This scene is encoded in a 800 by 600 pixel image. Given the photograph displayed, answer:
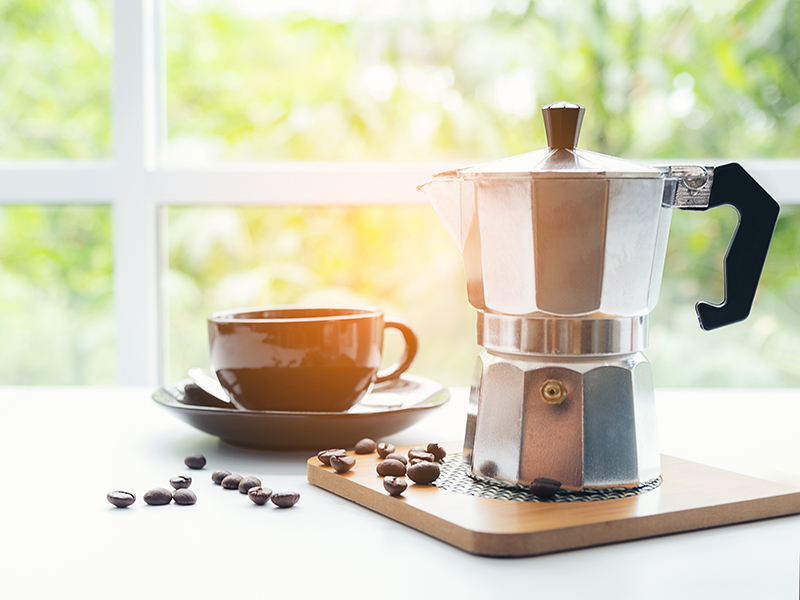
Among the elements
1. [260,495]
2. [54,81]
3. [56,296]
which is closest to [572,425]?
[260,495]

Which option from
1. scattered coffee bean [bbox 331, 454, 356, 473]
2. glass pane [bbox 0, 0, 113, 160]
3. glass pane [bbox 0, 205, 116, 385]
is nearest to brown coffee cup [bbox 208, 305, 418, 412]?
scattered coffee bean [bbox 331, 454, 356, 473]

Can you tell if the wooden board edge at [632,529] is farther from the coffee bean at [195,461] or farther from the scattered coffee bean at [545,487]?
the coffee bean at [195,461]

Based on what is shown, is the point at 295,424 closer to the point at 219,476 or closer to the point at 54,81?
the point at 219,476

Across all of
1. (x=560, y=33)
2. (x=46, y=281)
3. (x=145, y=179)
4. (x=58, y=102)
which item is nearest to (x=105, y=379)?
(x=46, y=281)

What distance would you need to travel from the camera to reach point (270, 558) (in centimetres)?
43

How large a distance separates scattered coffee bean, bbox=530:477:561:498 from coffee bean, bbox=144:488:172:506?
0.84 ft

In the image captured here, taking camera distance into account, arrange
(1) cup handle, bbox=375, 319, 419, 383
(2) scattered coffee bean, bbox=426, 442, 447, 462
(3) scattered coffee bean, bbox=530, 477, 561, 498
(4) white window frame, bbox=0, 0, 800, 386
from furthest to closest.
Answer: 1. (4) white window frame, bbox=0, 0, 800, 386
2. (1) cup handle, bbox=375, 319, 419, 383
3. (2) scattered coffee bean, bbox=426, 442, 447, 462
4. (3) scattered coffee bean, bbox=530, 477, 561, 498

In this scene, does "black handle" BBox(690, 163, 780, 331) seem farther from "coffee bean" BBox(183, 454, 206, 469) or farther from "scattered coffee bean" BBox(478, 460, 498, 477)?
"coffee bean" BBox(183, 454, 206, 469)

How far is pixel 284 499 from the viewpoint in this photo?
20.8 inches

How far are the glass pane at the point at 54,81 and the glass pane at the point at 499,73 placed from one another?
189 millimetres

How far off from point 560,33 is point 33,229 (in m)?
1.29

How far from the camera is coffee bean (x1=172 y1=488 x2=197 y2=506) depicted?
0.54 meters

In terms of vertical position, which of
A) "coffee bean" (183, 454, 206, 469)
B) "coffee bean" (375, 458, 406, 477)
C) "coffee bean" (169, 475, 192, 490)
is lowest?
"coffee bean" (183, 454, 206, 469)

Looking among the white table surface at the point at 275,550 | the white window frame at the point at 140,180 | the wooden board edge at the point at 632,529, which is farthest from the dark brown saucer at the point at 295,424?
the white window frame at the point at 140,180
